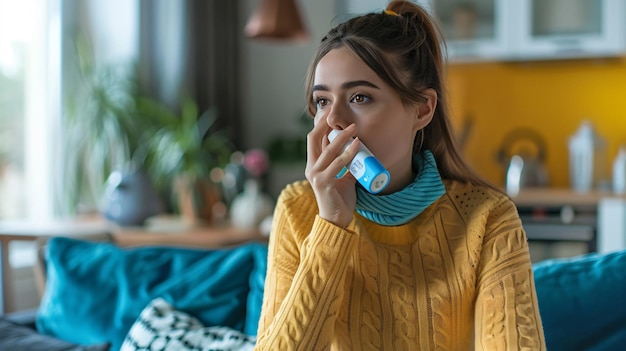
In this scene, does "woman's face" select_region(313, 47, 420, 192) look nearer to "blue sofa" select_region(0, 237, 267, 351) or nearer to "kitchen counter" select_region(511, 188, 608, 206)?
"blue sofa" select_region(0, 237, 267, 351)

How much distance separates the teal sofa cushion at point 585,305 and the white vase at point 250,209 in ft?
6.26

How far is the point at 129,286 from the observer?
1761 millimetres

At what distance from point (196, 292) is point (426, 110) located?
27.7 inches

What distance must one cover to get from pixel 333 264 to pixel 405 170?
0.23 meters

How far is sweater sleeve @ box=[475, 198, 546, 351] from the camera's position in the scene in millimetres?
1200

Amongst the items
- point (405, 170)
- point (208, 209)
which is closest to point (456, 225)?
point (405, 170)

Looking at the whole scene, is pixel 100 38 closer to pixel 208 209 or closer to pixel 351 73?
pixel 208 209

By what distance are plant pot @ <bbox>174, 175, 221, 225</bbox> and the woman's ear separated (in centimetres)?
210

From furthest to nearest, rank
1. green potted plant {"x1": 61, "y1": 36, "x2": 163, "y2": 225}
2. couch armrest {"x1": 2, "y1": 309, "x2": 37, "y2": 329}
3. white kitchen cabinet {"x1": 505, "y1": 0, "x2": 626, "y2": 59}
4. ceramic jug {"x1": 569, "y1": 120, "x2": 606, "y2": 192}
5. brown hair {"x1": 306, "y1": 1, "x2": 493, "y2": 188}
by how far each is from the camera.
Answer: ceramic jug {"x1": 569, "y1": 120, "x2": 606, "y2": 192} < white kitchen cabinet {"x1": 505, "y1": 0, "x2": 626, "y2": 59} < green potted plant {"x1": 61, "y1": 36, "x2": 163, "y2": 225} < couch armrest {"x1": 2, "y1": 309, "x2": 37, "y2": 329} < brown hair {"x1": 306, "y1": 1, "x2": 493, "y2": 188}

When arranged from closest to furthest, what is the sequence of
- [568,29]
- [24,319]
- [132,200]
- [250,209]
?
[24,319]
[132,200]
[250,209]
[568,29]

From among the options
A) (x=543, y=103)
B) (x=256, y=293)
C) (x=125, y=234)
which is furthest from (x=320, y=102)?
(x=543, y=103)

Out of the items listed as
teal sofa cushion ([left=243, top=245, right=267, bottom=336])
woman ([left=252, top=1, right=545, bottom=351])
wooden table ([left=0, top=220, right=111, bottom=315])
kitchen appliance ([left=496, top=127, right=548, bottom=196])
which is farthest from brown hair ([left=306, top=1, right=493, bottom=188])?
kitchen appliance ([left=496, top=127, right=548, bottom=196])

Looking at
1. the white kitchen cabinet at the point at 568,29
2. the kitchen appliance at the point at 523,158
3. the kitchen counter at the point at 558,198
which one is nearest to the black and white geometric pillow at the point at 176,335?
the kitchen counter at the point at 558,198

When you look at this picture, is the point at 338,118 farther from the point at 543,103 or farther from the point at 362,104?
the point at 543,103
